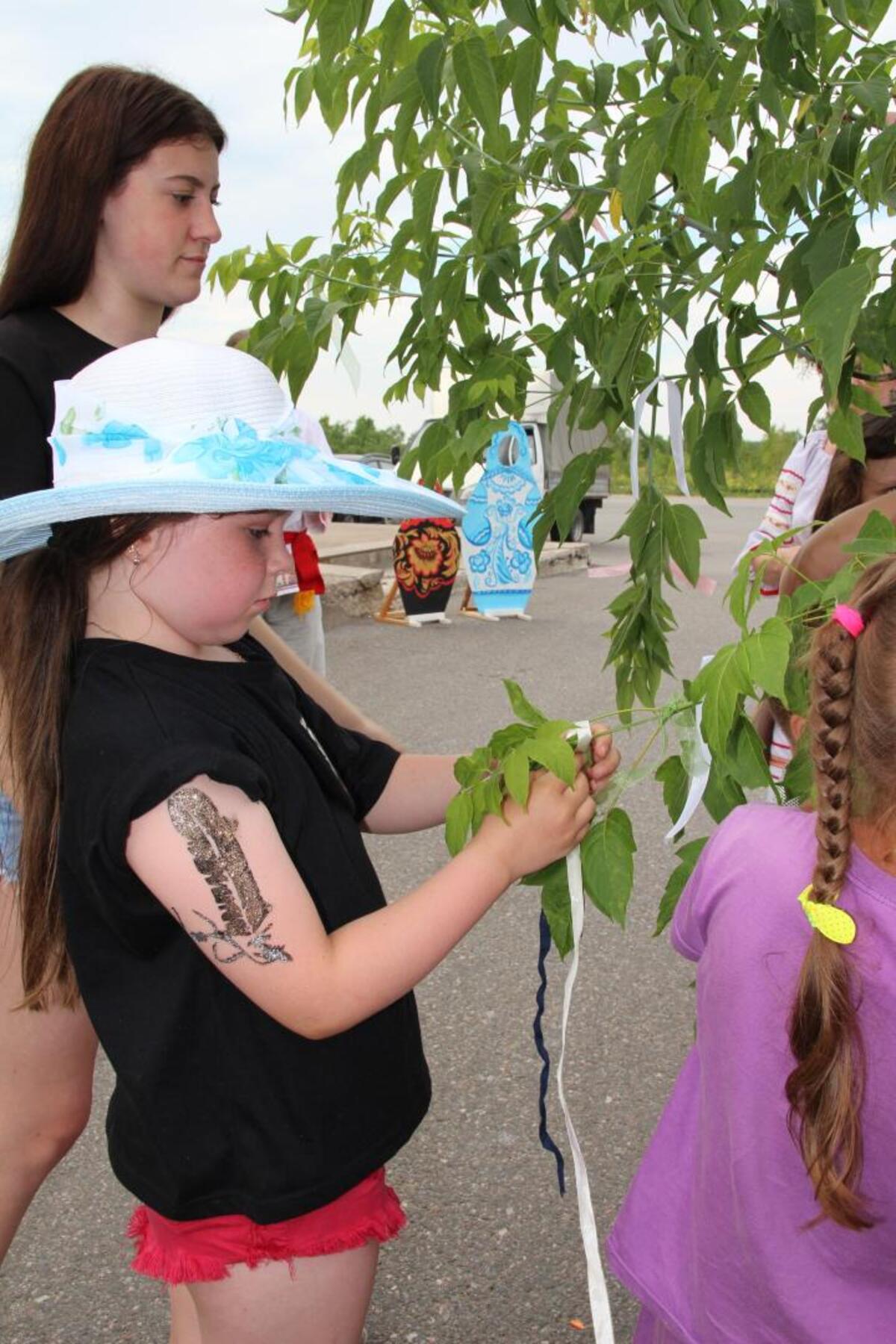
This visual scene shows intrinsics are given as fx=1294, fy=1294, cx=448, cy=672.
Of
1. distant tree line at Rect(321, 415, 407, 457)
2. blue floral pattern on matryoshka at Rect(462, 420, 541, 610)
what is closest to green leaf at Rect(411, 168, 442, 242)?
blue floral pattern on matryoshka at Rect(462, 420, 541, 610)

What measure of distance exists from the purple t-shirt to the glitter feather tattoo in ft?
1.36

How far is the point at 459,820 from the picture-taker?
1.30 metres

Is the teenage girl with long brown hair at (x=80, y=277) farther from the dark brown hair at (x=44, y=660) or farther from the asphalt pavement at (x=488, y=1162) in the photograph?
the asphalt pavement at (x=488, y=1162)

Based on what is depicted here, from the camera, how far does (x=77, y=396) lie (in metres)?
1.31

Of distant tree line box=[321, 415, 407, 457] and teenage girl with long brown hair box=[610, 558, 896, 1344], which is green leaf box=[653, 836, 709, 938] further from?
distant tree line box=[321, 415, 407, 457]

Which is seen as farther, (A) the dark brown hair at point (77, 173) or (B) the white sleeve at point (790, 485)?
(B) the white sleeve at point (790, 485)

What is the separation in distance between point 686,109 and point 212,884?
0.93 metres

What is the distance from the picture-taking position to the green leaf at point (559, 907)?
139 centimetres

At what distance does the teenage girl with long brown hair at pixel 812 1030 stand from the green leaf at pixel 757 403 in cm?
47

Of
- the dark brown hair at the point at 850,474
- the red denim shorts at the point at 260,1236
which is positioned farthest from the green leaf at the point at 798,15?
the dark brown hair at the point at 850,474

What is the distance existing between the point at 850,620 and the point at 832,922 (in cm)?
26

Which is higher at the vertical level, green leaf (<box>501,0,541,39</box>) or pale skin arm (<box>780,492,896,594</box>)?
green leaf (<box>501,0,541,39</box>)

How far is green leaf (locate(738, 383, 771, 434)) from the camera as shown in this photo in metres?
1.57

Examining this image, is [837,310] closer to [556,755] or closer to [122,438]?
[556,755]
